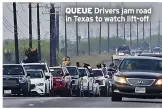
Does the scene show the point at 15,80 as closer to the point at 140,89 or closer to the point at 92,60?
the point at 140,89

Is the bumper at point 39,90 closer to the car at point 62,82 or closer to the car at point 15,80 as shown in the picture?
the car at point 15,80

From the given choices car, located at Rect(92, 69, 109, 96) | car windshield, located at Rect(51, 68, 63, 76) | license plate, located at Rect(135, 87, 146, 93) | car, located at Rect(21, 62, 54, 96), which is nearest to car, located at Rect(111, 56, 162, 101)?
license plate, located at Rect(135, 87, 146, 93)

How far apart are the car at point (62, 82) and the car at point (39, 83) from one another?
98cm

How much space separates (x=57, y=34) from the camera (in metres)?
53.3

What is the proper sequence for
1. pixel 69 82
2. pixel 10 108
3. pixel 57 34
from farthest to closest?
pixel 57 34, pixel 69 82, pixel 10 108

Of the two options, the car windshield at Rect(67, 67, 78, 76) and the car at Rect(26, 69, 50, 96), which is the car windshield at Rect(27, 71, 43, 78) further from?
the car windshield at Rect(67, 67, 78, 76)

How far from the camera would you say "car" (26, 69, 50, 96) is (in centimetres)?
3125

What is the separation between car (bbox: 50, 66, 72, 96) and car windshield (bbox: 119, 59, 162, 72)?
9890 mm

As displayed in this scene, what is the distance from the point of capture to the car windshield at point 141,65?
22.5 meters

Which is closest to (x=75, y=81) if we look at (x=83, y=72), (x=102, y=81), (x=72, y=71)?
(x=72, y=71)

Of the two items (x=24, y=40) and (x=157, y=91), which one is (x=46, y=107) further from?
(x=24, y=40)

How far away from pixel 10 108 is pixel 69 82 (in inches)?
561

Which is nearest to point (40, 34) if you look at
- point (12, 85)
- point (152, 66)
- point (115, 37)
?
point (115, 37)

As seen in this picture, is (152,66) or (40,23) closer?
(152,66)
